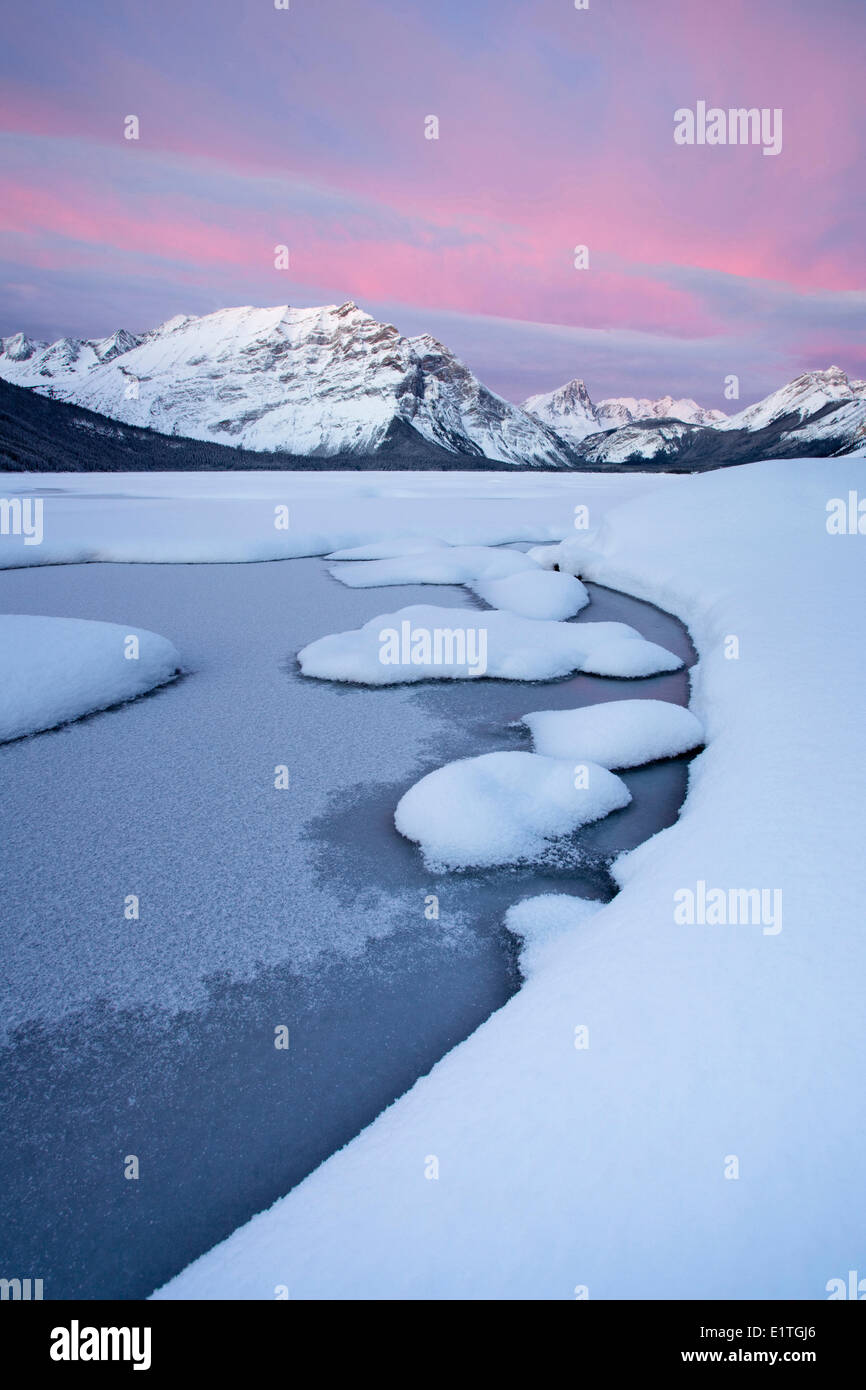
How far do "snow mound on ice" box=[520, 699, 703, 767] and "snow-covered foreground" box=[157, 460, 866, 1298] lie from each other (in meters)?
1.40

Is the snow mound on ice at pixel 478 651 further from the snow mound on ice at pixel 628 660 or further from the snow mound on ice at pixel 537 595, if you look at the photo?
the snow mound on ice at pixel 537 595

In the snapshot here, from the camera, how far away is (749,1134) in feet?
5.48

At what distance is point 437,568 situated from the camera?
10.3m

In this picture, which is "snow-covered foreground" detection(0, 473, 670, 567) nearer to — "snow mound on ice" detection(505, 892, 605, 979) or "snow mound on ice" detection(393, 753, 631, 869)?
"snow mound on ice" detection(393, 753, 631, 869)

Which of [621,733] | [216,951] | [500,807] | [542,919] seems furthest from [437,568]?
[216,951]

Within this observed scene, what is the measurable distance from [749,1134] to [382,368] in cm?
19271

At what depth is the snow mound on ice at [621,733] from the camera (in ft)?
15.1

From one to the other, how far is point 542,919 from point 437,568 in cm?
771

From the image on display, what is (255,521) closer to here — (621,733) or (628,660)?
(628,660)

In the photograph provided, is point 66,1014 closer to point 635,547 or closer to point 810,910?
point 810,910

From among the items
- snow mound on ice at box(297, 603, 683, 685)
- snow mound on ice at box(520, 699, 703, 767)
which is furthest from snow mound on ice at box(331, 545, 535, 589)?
snow mound on ice at box(520, 699, 703, 767)

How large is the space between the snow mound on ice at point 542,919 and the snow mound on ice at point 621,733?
1.50 meters

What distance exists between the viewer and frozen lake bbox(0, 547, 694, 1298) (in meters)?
2.01
